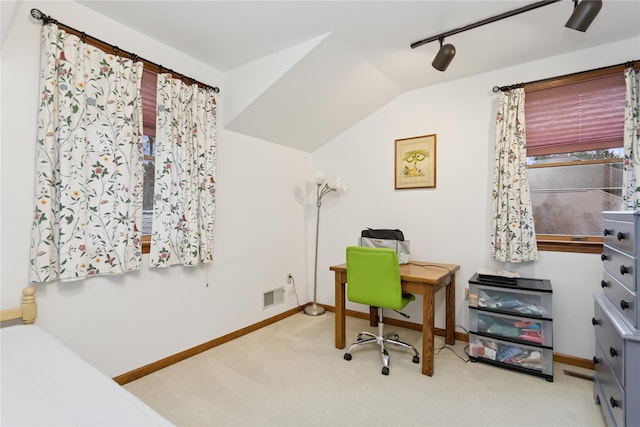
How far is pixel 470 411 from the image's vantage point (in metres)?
1.89

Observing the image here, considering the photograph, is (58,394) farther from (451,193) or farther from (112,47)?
(451,193)

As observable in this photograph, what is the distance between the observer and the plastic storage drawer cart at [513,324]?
7.40ft

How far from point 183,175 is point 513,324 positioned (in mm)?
2842

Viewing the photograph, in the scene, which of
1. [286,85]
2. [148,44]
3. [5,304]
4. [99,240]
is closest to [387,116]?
[286,85]

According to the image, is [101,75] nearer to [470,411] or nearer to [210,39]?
[210,39]

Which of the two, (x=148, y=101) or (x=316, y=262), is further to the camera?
(x=316, y=262)

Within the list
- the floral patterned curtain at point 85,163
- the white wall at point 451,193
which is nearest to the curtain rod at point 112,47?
the floral patterned curtain at point 85,163

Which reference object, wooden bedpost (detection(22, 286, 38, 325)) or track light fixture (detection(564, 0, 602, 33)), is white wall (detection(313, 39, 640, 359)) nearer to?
track light fixture (detection(564, 0, 602, 33))

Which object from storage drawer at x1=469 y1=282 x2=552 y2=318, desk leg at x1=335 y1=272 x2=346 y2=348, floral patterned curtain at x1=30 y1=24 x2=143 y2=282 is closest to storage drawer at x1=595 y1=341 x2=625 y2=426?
storage drawer at x1=469 y1=282 x2=552 y2=318

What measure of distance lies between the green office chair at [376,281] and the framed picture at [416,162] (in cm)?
117

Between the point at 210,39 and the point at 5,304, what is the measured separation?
213 centimetres

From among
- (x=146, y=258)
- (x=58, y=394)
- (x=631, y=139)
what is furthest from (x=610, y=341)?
(x=146, y=258)

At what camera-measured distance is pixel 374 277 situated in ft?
8.01

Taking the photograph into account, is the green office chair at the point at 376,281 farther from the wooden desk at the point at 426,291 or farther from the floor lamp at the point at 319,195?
the floor lamp at the point at 319,195
